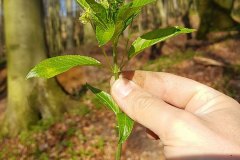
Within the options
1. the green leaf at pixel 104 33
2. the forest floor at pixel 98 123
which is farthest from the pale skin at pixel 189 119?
the forest floor at pixel 98 123

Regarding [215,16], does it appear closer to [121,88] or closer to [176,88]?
[176,88]

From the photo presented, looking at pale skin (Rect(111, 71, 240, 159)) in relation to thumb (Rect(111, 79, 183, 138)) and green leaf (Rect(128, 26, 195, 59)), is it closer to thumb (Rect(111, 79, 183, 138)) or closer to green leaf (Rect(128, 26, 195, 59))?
thumb (Rect(111, 79, 183, 138))

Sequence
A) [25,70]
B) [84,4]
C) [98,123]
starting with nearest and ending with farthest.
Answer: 1. [84,4]
2. [25,70]
3. [98,123]

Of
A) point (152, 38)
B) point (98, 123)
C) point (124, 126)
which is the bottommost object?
point (98, 123)

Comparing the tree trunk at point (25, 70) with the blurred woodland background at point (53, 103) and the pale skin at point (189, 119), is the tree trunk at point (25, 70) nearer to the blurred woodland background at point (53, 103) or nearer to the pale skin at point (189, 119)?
the blurred woodland background at point (53, 103)

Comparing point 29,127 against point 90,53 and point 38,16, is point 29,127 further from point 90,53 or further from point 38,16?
point 90,53

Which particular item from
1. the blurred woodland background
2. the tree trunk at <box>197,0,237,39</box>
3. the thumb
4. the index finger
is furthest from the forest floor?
the thumb

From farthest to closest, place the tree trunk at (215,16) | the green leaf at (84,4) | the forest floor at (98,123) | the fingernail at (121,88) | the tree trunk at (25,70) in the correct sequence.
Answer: the tree trunk at (215,16) < the tree trunk at (25,70) < the forest floor at (98,123) < the fingernail at (121,88) < the green leaf at (84,4)

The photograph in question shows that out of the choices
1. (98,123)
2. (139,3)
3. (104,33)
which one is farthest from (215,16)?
(104,33)
